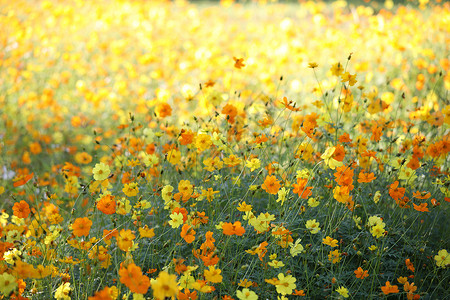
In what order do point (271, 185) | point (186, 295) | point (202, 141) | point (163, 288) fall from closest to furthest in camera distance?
point (163, 288) → point (186, 295) → point (271, 185) → point (202, 141)

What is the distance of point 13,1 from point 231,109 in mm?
6027

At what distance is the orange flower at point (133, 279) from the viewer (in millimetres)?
1311

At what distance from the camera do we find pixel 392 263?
1928 millimetres

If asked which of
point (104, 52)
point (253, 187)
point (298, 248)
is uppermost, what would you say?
point (253, 187)

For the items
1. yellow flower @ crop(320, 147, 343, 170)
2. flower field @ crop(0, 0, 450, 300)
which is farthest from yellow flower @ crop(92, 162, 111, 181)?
yellow flower @ crop(320, 147, 343, 170)

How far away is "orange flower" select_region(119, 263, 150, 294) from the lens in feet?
4.30

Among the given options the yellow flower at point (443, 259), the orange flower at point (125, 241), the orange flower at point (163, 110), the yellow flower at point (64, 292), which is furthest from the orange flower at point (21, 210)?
the yellow flower at point (443, 259)

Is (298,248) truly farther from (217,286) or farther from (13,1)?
(13,1)

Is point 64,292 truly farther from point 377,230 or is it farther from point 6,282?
point 377,230

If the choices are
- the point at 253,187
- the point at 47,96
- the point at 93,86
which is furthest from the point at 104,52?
the point at 253,187

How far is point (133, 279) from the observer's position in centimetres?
134

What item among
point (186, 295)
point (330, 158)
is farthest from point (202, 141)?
point (186, 295)

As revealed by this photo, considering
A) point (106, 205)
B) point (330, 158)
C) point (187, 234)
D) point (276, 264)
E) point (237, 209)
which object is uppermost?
point (330, 158)

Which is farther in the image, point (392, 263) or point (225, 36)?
point (225, 36)
